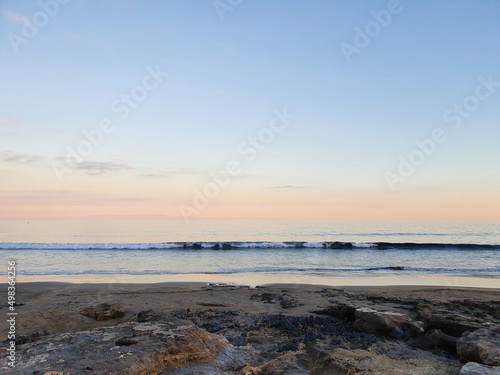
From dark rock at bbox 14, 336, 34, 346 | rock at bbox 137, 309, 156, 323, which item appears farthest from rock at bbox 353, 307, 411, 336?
dark rock at bbox 14, 336, 34, 346

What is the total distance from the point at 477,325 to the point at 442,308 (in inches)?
89.3

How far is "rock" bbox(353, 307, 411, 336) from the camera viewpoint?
527cm

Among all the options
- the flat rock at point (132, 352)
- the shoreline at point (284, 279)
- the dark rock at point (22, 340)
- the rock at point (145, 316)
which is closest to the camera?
the flat rock at point (132, 352)

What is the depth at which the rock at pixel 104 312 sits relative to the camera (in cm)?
702

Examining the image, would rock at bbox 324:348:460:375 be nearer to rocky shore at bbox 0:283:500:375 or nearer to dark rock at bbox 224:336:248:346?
rocky shore at bbox 0:283:500:375

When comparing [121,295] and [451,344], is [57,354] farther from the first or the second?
[121,295]

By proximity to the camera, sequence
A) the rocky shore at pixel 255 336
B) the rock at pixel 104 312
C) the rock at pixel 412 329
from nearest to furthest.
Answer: the rocky shore at pixel 255 336 → the rock at pixel 412 329 → the rock at pixel 104 312

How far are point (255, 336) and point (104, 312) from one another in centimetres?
373

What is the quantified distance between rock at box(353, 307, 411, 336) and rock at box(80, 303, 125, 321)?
16.0ft

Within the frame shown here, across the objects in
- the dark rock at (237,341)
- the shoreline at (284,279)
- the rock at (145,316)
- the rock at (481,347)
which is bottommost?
the shoreline at (284,279)

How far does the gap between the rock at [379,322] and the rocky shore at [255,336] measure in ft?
0.05

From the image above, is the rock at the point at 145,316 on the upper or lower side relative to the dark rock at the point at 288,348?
lower

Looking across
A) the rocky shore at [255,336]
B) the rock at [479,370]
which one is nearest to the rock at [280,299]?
the rocky shore at [255,336]

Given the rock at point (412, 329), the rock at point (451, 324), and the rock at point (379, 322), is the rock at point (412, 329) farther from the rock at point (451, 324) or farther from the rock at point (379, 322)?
the rock at point (451, 324)
